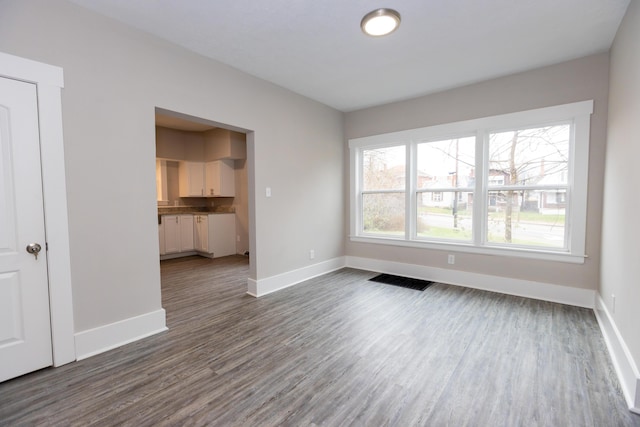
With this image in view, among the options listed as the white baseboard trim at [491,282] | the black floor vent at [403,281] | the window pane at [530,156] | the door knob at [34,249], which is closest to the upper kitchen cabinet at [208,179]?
the white baseboard trim at [491,282]

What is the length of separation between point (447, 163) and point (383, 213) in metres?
1.25

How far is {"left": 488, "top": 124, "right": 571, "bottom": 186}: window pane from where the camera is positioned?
3.29 meters

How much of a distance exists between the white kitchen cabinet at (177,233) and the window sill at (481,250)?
11.9 feet

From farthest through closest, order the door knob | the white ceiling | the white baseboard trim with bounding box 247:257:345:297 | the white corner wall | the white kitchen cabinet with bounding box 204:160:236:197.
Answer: the white kitchen cabinet with bounding box 204:160:236:197 < the white baseboard trim with bounding box 247:257:345:297 < the white ceiling < the door knob < the white corner wall

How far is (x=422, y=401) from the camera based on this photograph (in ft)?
5.68

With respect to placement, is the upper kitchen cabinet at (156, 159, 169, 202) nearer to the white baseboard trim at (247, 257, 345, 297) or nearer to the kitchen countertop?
the kitchen countertop

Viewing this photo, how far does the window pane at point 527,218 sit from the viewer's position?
333 centimetres

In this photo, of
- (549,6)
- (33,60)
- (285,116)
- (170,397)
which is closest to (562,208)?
(549,6)

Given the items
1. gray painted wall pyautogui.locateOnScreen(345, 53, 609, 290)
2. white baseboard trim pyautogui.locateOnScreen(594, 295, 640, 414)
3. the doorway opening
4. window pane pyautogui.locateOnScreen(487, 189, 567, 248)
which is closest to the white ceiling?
gray painted wall pyautogui.locateOnScreen(345, 53, 609, 290)

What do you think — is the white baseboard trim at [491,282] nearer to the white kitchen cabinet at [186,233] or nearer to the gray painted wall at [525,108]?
the gray painted wall at [525,108]

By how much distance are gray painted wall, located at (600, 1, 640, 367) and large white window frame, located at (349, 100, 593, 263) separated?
281 mm

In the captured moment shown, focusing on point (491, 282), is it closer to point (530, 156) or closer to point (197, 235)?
point (530, 156)

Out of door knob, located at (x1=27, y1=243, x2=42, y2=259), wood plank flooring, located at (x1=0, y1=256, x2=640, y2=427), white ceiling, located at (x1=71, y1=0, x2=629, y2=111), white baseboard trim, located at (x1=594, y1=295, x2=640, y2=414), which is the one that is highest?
white ceiling, located at (x1=71, y1=0, x2=629, y2=111)

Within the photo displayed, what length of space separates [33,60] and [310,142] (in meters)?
2.97
